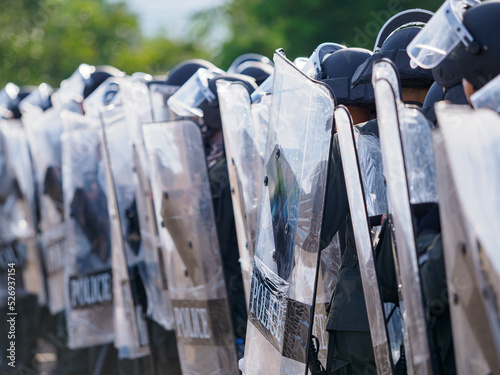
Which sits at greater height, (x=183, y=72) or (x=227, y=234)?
(x=183, y=72)

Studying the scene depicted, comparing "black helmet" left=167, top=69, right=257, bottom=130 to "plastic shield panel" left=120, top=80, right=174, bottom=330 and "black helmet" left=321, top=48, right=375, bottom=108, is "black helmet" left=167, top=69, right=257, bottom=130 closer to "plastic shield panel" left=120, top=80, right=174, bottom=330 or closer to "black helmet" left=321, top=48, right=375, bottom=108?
"plastic shield panel" left=120, top=80, right=174, bottom=330

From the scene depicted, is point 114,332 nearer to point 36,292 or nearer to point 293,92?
point 36,292

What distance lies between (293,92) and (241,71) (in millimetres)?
3045

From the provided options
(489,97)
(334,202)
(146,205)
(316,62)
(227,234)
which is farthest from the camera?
(146,205)

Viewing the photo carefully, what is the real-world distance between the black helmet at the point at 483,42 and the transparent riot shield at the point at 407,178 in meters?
0.33

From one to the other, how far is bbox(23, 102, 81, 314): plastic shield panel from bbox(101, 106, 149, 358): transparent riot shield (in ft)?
4.00

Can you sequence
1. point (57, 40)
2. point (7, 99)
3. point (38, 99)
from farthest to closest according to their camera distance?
point (57, 40), point (7, 99), point (38, 99)

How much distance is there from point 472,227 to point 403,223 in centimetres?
42

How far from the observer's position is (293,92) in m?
2.99

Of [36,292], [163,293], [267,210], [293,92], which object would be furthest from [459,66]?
[36,292]

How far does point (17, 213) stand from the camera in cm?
703

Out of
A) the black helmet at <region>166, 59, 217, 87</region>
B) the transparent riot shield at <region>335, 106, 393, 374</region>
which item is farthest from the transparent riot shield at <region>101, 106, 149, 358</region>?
the transparent riot shield at <region>335, 106, 393, 374</region>

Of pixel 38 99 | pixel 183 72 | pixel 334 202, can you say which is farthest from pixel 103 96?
pixel 334 202

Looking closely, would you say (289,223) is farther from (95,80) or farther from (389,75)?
(95,80)
